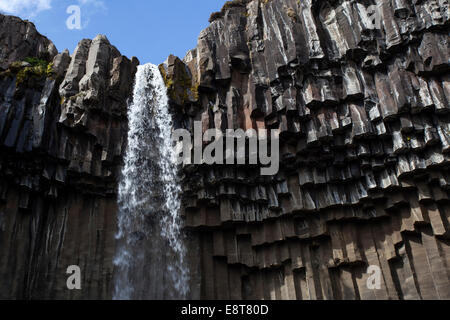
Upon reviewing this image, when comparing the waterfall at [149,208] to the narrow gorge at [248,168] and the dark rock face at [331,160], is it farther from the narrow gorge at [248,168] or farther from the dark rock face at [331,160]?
the dark rock face at [331,160]

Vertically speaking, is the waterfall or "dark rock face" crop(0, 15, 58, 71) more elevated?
"dark rock face" crop(0, 15, 58, 71)

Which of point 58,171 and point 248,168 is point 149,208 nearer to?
point 58,171

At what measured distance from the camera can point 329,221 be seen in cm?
1474

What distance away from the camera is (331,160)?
14672mm

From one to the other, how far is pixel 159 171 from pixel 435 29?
10.8 m

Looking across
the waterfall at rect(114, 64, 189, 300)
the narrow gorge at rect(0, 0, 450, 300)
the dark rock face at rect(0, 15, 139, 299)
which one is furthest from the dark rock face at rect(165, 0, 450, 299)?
the dark rock face at rect(0, 15, 139, 299)

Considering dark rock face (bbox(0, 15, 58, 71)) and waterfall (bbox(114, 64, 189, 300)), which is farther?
dark rock face (bbox(0, 15, 58, 71))

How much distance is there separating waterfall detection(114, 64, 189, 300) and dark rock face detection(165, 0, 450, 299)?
2.69 feet

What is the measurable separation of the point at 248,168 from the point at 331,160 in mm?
2959

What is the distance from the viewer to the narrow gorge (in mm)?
13406

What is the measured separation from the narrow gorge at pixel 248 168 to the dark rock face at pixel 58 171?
0.16ft

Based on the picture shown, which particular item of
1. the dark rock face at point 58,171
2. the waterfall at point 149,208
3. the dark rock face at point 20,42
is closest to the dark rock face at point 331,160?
the waterfall at point 149,208

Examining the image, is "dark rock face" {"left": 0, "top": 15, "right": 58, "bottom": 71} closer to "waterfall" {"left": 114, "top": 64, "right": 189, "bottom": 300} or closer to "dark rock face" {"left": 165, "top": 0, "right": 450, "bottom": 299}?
"waterfall" {"left": 114, "top": 64, "right": 189, "bottom": 300}

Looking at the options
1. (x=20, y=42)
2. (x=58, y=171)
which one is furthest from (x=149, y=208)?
(x=20, y=42)
